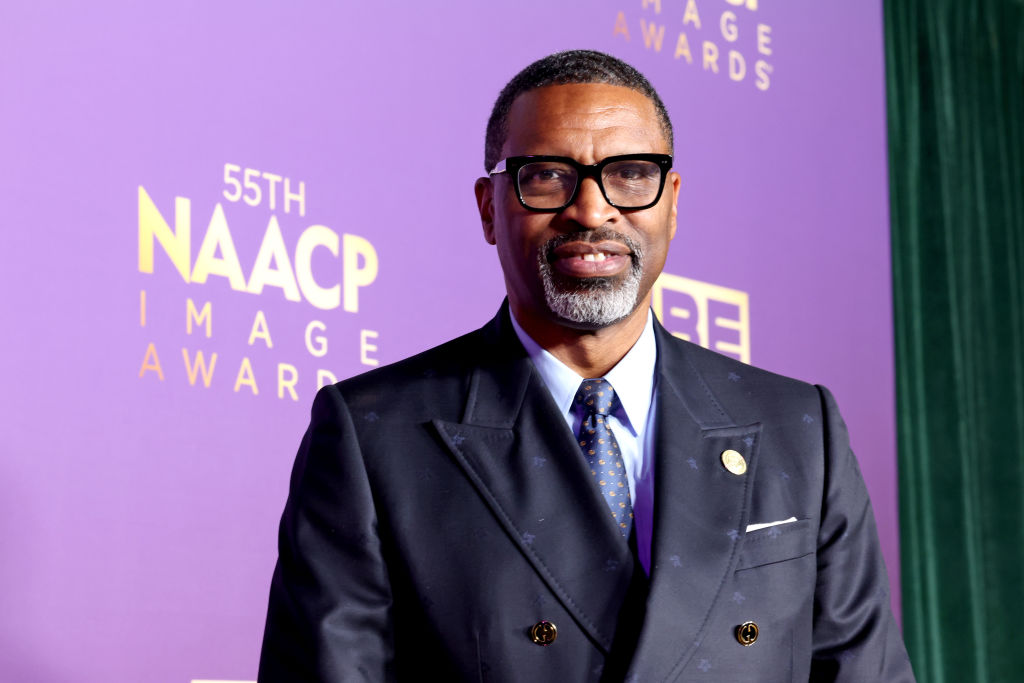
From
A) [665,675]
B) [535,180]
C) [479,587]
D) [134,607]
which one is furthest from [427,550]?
[134,607]

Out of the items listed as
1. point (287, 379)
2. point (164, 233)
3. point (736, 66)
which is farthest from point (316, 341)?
point (736, 66)

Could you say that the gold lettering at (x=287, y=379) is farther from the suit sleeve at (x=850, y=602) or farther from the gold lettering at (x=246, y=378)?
the suit sleeve at (x=850, y=602)

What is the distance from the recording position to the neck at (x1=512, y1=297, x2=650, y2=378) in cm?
169

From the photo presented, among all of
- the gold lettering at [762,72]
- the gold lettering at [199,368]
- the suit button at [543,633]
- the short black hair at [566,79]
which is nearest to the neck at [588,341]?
the short black hair at [566,79]

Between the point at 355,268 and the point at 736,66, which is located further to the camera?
the point at 736,66

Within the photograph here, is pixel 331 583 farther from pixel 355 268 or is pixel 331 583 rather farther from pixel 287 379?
pixel 355 268

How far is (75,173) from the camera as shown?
234 cm

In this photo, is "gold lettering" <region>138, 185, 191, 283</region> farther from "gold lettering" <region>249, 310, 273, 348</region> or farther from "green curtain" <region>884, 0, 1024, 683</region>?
"green curtain" <region>884, 0, 1024, 683</region>

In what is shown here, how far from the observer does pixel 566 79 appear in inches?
67.6

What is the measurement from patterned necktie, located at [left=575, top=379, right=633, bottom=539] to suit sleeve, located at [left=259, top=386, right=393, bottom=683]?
27cm

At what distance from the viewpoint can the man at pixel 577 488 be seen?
1.52 m

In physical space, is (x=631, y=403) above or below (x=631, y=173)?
below

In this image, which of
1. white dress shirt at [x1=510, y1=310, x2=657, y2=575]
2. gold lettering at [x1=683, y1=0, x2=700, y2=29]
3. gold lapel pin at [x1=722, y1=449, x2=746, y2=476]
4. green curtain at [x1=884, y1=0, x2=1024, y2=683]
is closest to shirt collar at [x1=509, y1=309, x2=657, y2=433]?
white dress shirt at [x1=510, y1=310, x2=657, y2=575]

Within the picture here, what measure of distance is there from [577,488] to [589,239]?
0.98 ft
